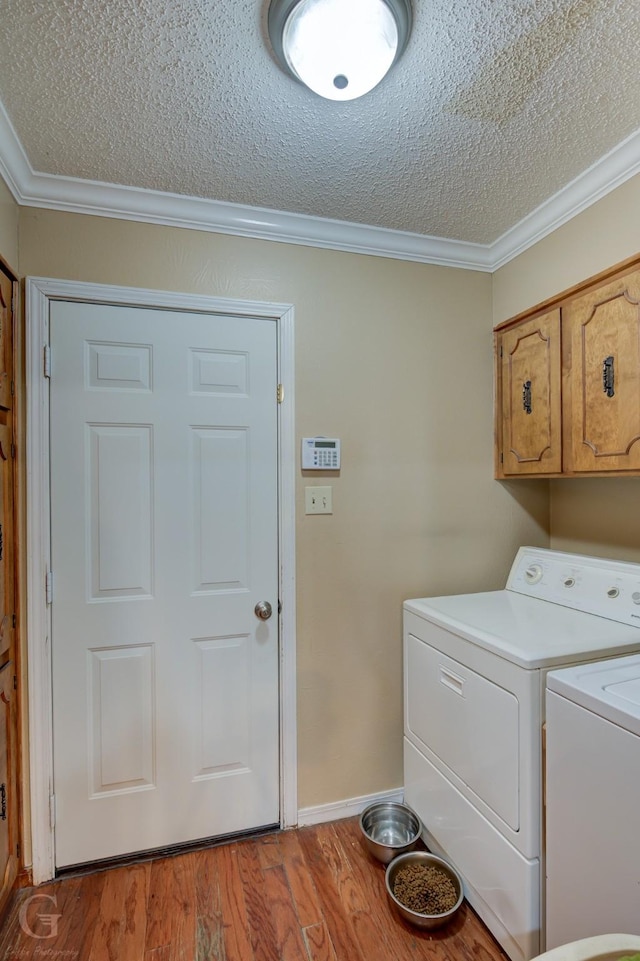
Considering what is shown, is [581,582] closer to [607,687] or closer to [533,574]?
[533,574]

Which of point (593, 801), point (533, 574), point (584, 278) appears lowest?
point (593, 801)

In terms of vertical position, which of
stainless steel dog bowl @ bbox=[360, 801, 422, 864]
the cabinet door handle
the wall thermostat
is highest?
the cabinet door handle

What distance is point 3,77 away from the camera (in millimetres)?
1170

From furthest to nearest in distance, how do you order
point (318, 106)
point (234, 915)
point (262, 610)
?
point (262, 610) < point (234, 915) < point (318, 106)

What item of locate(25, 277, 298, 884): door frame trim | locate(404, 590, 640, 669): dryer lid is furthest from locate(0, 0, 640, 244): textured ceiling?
locate(404, 590, 640, 669): dryer lid

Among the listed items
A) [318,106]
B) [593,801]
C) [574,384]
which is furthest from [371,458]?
[593,801]

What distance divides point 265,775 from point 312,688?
0.38 meters

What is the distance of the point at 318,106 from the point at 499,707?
1818 mm

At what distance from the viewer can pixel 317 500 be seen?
1856mm

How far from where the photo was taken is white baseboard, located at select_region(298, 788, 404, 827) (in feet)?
6.06

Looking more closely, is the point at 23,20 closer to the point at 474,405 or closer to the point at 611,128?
the point at 611,128

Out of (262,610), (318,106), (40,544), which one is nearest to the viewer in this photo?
(318,106)

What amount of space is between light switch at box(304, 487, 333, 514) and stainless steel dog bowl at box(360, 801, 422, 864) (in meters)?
1.25

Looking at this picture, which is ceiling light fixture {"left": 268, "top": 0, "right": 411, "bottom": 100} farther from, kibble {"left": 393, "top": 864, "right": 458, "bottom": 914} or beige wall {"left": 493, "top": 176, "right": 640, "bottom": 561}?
kibble {"left": 393, "top": 864, "right": 458, "bottom": 914}
